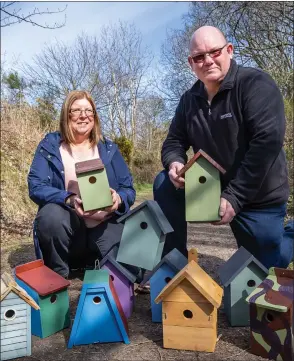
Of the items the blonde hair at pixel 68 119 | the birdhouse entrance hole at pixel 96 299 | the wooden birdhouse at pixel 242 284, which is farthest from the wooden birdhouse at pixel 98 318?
the blonde hair at pixel 68 119

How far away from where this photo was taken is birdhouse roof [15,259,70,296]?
6.68ft

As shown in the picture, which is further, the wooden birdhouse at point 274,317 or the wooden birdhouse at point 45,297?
the wooden birdhouse at point 45,297

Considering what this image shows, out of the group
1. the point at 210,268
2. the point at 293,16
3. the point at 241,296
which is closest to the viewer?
the point at 241,296

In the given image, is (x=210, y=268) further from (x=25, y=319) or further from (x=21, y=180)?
(x=21, y=180)

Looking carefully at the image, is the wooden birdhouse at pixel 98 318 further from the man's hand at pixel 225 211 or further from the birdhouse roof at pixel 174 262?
the man's hand at pixel 225 211

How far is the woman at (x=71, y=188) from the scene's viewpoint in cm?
269

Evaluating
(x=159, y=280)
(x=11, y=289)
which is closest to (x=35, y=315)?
(x=11, y=289)

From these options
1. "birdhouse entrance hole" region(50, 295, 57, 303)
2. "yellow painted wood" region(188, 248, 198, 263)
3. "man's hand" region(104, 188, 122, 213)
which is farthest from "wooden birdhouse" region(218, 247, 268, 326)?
"birdhouse entrance hole" region(50, 295, 57, 303)

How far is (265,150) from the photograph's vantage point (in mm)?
2330

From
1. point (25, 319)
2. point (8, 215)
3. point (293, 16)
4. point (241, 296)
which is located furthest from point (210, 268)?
point (293, 16)

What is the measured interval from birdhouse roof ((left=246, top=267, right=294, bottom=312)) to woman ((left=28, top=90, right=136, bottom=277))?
1.15 metres

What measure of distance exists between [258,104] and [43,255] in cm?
186

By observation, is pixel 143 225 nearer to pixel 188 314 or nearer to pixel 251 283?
pixel 188 314

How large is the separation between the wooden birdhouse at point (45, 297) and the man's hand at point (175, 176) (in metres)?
0.89
